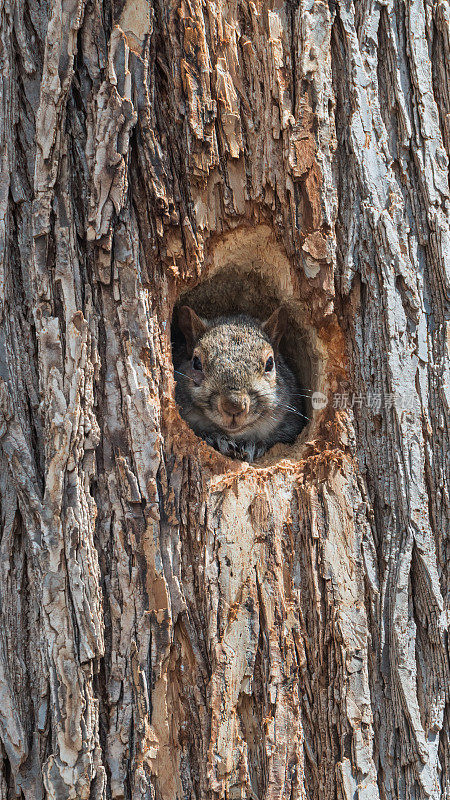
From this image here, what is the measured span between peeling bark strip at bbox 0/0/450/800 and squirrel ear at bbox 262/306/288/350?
747 mm

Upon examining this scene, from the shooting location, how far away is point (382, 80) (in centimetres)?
315

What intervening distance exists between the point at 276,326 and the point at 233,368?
0.45 metres

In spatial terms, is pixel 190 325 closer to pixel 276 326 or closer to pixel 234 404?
pixel 276 326

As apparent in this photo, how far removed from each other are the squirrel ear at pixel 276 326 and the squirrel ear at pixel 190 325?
348 mm

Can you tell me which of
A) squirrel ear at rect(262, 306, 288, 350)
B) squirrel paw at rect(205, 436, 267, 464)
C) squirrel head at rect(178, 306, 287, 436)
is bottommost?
squirrel paw at rect(205, 436, 267, 464)

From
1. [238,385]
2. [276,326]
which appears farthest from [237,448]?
[276,326]

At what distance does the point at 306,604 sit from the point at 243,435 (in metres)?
1.47

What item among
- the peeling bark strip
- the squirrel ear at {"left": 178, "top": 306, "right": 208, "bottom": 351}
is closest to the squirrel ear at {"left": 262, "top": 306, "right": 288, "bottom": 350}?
the squirrel ear at {"left": 178, "top": 306, "right": 208, "bottom": 351}

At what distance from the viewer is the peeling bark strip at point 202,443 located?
2.72 metres

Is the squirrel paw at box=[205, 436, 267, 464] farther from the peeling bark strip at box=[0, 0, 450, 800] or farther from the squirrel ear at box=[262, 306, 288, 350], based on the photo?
the peeling bark strip at box=[0, 0, 450, 800]

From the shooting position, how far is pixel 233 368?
3.83 m

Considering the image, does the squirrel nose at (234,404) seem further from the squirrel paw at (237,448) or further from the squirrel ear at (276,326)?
the squirrel ear at (276,326)

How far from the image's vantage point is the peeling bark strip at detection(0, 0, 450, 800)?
2.72 metres

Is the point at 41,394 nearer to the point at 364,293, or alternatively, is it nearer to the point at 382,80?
the point at 364,293
